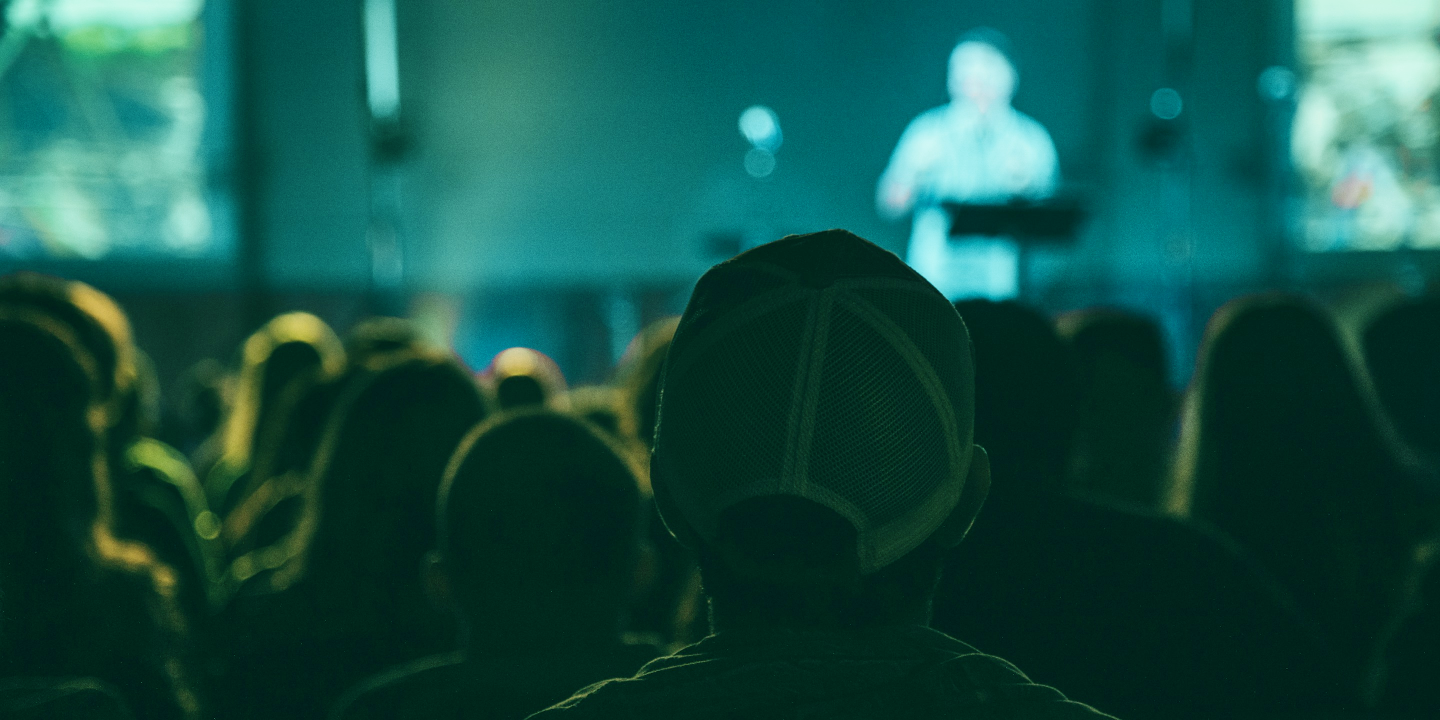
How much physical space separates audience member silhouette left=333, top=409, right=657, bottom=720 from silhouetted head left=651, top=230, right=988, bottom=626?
64 centimetres

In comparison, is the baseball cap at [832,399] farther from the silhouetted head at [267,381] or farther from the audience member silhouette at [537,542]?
the silhouetted head at [267,381]

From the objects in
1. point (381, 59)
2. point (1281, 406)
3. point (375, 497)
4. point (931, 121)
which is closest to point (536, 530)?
point (375, 497)

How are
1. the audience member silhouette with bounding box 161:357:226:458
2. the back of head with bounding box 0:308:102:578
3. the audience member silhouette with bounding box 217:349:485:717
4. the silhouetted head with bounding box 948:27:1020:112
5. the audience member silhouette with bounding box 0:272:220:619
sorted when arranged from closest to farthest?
the back of head with bounding box 0:308:102:578 → the audience member silhouette with bounding box 217:349:485:717 → the audience member silhouette with bounding box 0:272:220:619 → the audience member silhouette with bounding box 161:357:226:458 → the silhouetted head with bounding box 948:27:1020:112

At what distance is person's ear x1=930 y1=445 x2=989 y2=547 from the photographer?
801mm

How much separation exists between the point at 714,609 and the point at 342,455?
1102 mm

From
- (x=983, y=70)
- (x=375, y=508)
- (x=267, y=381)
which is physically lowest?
(x=375, y=508)

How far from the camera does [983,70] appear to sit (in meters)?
8.34

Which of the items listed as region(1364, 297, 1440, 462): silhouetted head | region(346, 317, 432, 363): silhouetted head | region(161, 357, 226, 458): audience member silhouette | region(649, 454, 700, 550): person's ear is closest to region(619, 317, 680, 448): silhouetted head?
region(346, 317, 432, 363): silhouetted head

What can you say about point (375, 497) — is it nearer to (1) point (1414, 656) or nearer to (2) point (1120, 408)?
(2) point (1120, 408)

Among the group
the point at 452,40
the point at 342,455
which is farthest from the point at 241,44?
the point at 342,455

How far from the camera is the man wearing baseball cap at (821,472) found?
0.72 m

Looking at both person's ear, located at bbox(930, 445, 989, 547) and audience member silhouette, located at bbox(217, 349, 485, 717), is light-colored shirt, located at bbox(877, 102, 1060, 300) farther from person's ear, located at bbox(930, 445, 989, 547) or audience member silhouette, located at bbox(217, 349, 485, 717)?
person's ear, located at bbox(930, 445, 989, 547)

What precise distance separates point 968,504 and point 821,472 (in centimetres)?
14

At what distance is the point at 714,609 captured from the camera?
0.80 metres
